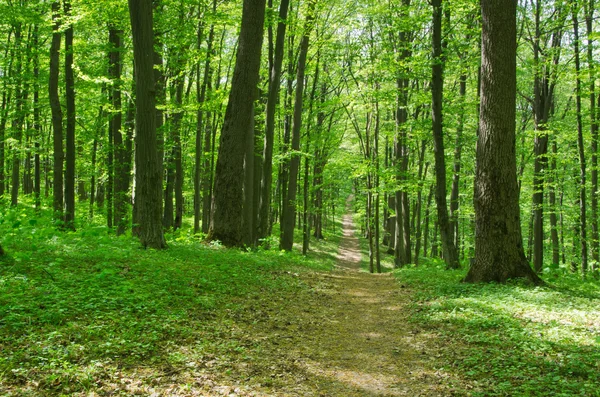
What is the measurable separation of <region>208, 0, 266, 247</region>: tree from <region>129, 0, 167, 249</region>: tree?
2.66m

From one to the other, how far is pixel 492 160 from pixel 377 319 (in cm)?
423

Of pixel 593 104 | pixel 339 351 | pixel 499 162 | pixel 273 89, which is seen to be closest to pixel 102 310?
pixel 339 351

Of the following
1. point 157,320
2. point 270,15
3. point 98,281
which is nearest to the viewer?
point 157,320

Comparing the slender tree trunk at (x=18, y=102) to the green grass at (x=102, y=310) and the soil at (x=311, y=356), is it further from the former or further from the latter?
the soil at (x=311, y=356)

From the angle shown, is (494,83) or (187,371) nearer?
(187,371)

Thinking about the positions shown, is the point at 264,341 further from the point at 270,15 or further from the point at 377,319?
the point at 270,15

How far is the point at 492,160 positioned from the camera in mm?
8641

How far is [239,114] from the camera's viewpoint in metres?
11.8

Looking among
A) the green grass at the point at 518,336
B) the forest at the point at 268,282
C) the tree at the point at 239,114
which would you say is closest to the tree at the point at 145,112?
the forest at the point at 268,282

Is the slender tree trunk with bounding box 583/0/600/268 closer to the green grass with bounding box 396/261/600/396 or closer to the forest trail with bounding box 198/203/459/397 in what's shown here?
the green grass with bounding box 396/261/600/396

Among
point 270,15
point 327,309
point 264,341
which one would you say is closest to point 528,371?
point 264,341

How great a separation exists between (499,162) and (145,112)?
7.86 meters

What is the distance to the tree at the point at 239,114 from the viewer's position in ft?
38.5

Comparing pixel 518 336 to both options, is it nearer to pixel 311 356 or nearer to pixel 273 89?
pixel 311 356
